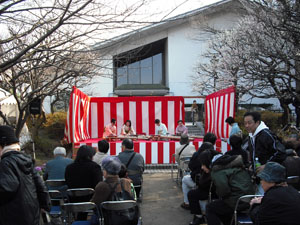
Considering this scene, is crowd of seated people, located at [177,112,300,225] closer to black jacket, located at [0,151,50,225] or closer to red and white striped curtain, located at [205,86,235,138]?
black jacket, located at [0,151,50,225]

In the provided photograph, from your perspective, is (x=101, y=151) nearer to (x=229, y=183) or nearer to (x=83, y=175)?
(x=83, y=175)

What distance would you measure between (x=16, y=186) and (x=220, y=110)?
24.5 ft

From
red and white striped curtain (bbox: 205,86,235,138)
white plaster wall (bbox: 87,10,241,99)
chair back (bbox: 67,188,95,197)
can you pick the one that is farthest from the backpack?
white plaster wall (bbox: 87,10,241,99)

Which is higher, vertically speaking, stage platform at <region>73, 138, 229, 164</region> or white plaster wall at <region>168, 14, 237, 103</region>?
white plaster wall at <region>168, 14, 237, 103</region>

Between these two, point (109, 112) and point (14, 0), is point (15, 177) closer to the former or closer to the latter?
point (14, 0)

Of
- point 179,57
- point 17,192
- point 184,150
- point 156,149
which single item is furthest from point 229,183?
point 179,57

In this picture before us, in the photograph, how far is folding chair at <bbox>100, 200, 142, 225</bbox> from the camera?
8.41 feet

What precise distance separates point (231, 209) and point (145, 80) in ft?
64.4

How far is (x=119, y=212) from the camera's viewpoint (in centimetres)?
262

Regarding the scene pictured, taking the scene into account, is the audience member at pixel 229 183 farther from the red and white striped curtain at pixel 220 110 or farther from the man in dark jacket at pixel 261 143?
the red and white striped curtain at pixel 220 110

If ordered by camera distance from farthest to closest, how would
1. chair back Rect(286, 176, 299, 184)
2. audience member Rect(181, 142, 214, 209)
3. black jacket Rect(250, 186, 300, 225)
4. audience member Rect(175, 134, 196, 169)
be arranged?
audience member Rect(175, 134, 196, 169) → audience member Rect(181, 142, 214, 209) → chair back Rect(286, 176, 299, 184) → black jacket Rect(250, 186, 300, 225)

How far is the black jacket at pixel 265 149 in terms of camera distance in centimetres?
308

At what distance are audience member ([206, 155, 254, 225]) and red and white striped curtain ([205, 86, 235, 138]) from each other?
184 inches

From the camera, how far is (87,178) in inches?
132
